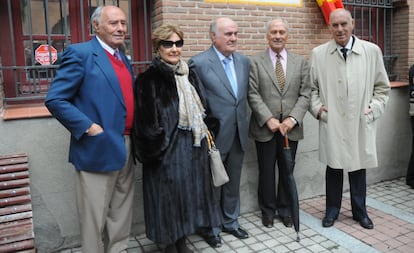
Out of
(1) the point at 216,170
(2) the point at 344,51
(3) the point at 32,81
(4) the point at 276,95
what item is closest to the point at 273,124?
(4) the point at 276,95

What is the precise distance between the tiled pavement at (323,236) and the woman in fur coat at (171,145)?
57cm

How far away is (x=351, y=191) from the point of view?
A: 4.13m

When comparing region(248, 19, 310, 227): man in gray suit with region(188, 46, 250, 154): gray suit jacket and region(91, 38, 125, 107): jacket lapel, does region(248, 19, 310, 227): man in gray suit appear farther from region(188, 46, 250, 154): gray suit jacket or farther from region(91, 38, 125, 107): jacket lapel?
region(91, 38, 125, 107): jacket lapel

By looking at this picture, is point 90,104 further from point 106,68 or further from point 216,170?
point 216,170

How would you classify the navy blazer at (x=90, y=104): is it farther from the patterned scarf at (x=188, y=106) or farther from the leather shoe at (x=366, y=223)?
the leather shoe at (x=366, y=223)

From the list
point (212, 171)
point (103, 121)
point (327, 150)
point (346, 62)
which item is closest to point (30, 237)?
point (103, 121)

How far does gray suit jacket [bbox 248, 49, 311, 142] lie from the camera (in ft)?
12.7

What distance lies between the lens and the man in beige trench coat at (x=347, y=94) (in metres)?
3.83

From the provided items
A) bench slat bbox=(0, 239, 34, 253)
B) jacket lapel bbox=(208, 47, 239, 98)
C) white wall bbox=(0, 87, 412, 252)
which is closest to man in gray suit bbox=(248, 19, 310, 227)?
jacket lapel bbox=(208, 47, 239, 98)

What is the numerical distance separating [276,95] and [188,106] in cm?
110

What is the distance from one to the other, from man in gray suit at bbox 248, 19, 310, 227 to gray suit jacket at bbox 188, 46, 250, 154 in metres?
0.23

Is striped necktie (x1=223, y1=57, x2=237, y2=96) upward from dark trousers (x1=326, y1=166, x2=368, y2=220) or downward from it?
upward

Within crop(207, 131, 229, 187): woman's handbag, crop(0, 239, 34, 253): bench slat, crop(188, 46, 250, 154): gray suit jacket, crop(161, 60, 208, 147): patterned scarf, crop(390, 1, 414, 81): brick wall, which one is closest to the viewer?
crop(0, 239, 34, 253): bench slat

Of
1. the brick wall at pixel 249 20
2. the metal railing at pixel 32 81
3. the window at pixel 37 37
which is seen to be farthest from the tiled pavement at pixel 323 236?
the brick wall at pixel 249 20
